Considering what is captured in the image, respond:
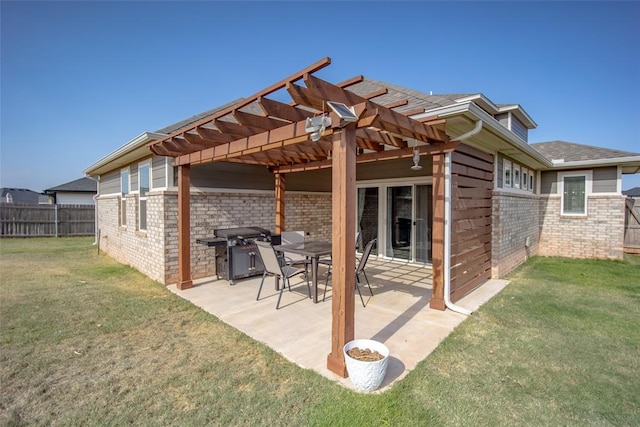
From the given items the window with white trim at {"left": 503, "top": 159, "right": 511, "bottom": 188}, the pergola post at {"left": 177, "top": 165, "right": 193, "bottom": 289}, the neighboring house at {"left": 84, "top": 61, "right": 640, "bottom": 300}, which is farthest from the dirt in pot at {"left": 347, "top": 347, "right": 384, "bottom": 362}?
the window with white trim at {"left": 503, "top": 159, "right": 511, "bottom": 188}

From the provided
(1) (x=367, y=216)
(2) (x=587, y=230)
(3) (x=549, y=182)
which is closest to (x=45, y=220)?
(1) (x=367, y=216)

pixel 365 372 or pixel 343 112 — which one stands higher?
pixel 343 112

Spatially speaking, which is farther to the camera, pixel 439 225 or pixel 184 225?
pixel 184 225

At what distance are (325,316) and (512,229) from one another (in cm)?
533

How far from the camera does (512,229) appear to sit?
7156 mm

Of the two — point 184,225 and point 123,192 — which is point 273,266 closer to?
point 184,225

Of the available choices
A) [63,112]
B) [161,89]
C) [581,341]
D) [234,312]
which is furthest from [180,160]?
[63,112]

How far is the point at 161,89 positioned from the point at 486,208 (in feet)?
34.8

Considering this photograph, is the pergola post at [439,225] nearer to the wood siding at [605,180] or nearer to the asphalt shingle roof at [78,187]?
the wood siding at [605,180]

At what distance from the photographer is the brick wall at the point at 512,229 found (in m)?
6.28

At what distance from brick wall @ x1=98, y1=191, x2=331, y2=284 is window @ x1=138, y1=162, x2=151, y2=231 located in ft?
0.79

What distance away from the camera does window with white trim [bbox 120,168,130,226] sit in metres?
8.32

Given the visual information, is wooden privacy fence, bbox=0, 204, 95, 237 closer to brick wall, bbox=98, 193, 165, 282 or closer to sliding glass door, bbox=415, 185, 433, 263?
brick wall, bbox=98, 193, 165, 282

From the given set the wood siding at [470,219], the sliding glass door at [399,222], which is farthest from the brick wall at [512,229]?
the sliding glass door at [399,222]
